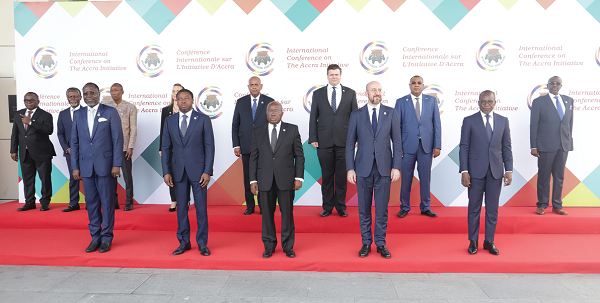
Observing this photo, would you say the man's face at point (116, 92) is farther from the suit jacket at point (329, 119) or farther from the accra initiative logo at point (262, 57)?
the suit jacket at point (329, 119)

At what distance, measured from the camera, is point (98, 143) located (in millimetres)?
3912

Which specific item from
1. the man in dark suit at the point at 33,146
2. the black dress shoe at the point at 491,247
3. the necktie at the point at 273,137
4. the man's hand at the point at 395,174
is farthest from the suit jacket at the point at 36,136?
the black dress shoe at the point at 491,247

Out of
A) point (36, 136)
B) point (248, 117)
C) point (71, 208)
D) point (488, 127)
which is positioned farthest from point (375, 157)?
point (36, 136)

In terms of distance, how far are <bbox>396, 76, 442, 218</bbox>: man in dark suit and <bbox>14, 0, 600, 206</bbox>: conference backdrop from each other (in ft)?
2.35

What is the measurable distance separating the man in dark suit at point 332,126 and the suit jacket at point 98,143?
2.18 m

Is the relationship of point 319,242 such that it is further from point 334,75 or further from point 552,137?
point 552,137

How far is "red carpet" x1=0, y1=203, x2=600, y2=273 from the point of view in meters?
3.51

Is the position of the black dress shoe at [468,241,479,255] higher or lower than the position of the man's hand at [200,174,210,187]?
lower

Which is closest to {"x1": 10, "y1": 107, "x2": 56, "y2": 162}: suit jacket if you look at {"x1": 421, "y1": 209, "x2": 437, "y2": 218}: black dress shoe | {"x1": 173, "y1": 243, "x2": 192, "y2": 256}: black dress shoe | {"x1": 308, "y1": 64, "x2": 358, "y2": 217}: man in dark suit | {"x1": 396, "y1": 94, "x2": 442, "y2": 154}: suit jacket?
{"x1": 173, "y1": 243, "x2": 192, "y2": 256}: black dress shoe

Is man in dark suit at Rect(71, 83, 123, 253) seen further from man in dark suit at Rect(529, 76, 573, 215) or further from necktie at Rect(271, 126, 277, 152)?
man in dark suit at Rect(529, 76, 573, 215)

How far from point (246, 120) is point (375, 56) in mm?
2143

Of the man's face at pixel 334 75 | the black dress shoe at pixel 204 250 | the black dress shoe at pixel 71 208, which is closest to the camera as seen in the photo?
the black dress shoe at pixel 204 250

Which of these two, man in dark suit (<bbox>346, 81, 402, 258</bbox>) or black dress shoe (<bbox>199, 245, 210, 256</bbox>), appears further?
black dress shoe (<bbox>199, 245, 210, 256</bbox>)

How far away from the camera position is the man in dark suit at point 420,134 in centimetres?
459
